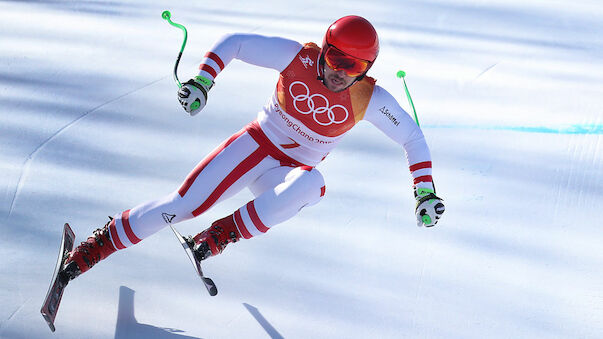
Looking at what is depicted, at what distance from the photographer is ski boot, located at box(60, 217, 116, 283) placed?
284cm

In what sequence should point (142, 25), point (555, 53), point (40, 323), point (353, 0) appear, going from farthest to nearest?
point (353, 0) < point (142, 25) < point (555, 53) < point (40, 323)

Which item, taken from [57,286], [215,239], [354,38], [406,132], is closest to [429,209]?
[406,132]

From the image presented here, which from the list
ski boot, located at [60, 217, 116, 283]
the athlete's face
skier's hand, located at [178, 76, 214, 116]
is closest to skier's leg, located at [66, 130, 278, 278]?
ski boot, located at [60, 217, 116, 283]

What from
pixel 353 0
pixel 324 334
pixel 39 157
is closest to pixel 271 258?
pixel 324 334

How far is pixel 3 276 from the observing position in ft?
9.73

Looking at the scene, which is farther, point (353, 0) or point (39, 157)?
point (353, 0)

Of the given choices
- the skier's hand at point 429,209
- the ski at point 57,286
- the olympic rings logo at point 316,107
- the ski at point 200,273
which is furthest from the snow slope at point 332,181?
the olympic rings logo at point 316,107

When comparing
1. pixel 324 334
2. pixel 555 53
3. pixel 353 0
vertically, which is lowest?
pixel 324 334

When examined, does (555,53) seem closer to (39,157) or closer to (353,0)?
(353,0)

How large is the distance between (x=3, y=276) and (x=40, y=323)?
34 cm

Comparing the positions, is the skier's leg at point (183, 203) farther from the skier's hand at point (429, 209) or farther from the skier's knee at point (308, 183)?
the skier's hand at point (429, 209)

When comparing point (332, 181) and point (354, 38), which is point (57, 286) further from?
point (332, 181)

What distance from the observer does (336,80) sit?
2.82 meters

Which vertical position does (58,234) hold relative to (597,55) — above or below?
below
